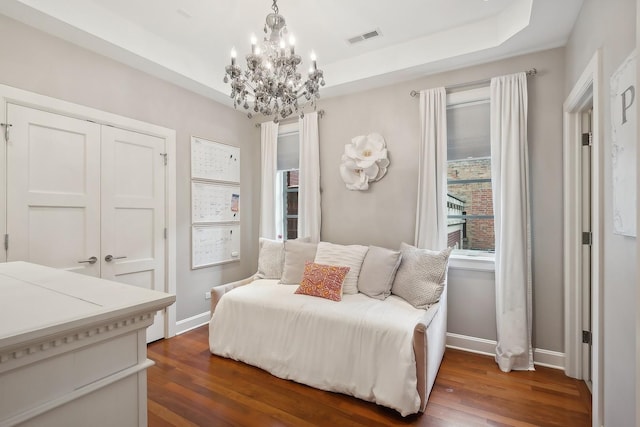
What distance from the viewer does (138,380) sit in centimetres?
83

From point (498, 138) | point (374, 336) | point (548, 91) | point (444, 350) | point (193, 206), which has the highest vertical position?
point (548, 91)

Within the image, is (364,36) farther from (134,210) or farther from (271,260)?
(134,210)

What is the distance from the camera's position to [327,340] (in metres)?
2.29

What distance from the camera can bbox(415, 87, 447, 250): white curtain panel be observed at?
296cm

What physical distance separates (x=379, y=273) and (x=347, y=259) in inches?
13.9

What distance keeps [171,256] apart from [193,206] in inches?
23.9

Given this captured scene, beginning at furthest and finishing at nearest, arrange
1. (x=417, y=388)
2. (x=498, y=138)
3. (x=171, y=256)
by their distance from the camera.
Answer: (x=171, y=256)
(x=498, y=138)
(x=417, y=388)

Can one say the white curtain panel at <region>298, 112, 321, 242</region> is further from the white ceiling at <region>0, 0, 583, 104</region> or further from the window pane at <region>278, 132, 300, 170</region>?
the white ceiling at <region>0, 0, 583, 104</region>

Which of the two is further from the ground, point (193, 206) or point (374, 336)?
point (193, 206)

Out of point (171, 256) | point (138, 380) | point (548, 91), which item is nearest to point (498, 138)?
point (548, 91)

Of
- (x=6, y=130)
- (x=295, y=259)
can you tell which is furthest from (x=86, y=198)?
(x=295, y=259)

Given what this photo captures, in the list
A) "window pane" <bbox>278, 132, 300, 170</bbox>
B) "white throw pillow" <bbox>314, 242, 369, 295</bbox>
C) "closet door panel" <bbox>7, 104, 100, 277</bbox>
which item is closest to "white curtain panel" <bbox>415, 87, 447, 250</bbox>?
"white throw pillow" <bbox>314, 242, 369, 295</bbox>

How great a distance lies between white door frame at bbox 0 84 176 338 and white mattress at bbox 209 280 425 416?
2.57 ft

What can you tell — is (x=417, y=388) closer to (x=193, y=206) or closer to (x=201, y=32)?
(x=193, y=206)
